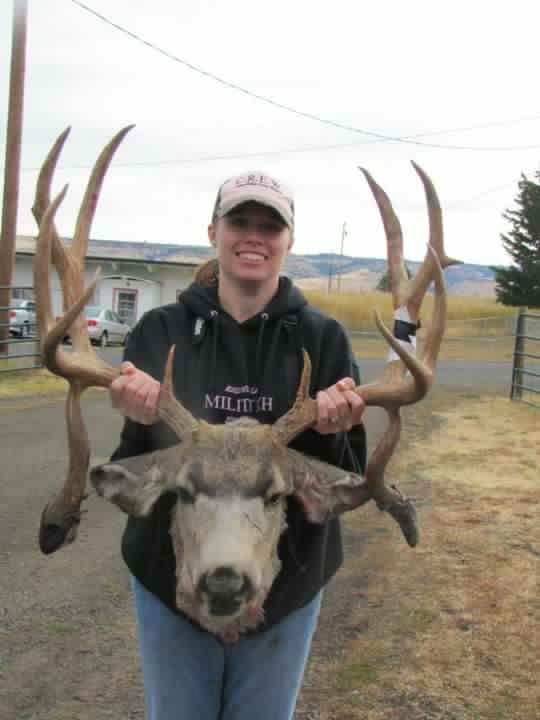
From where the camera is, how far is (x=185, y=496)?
3152 mm

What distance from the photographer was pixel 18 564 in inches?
258

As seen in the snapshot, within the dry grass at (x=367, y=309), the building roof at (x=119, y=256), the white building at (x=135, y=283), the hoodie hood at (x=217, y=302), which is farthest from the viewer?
the white building at (x=135, y=283)

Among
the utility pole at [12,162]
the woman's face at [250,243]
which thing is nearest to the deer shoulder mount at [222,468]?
the woman's face at [250,243]

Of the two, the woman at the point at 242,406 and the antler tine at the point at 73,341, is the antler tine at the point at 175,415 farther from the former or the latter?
the antler tine at the point at 73,341

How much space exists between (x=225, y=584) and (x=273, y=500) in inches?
20.7

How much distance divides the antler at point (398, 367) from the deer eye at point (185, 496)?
1.38 ft

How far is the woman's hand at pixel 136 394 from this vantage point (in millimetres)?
3217

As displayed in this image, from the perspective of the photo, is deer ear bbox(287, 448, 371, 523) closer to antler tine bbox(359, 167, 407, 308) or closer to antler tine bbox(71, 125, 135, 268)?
antler tine bbox(359, 167, 407, 308)

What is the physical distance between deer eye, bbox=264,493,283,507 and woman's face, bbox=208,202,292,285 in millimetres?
922

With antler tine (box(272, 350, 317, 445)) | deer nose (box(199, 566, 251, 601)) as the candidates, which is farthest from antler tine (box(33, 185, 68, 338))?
deer nose (box(199, 566, 251, 601))

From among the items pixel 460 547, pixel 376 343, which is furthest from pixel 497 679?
pixel 376 343

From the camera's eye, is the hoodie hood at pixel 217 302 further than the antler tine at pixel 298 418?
Yes

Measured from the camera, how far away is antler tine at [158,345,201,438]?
10.6ft

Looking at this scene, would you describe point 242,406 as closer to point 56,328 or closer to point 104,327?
point 56,328
